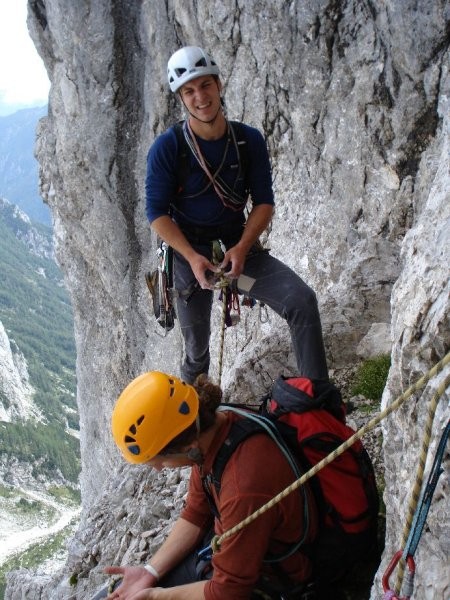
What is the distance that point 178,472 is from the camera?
905cm

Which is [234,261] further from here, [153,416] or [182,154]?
[153,416]

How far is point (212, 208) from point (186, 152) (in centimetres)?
77

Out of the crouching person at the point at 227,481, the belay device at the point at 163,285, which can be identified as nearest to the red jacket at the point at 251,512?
the crouching person at the point at 227,481

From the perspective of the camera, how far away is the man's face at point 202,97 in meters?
7.04

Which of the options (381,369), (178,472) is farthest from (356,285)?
(178,472)

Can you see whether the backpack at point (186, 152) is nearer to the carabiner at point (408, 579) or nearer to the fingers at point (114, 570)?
the fingers at point (114, 570)

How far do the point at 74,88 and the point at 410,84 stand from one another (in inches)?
681

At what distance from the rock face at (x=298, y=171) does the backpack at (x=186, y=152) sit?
2633mm

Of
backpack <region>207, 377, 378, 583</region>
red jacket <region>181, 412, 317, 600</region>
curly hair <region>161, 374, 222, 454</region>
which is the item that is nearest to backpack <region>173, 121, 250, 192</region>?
curly hair <region>161, 374, 222, 454</region>

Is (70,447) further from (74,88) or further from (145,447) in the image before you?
(145,447)

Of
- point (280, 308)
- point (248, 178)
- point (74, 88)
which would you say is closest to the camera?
point (280, 308)

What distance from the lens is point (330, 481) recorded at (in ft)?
15.4

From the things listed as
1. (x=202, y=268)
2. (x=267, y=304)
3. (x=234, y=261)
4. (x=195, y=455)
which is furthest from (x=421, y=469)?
(x=202, y=268)

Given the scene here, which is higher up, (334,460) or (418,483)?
(418,483)
